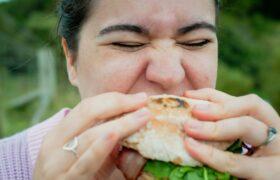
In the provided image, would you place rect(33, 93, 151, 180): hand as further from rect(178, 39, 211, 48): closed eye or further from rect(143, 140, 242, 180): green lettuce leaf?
rect(178, 39, 211, 48): closed eye

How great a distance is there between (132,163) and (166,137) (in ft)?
0.61

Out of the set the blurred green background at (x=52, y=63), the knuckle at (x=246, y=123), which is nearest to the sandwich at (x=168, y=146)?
the knuckle at (x=246, y=123)

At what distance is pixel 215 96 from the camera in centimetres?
222

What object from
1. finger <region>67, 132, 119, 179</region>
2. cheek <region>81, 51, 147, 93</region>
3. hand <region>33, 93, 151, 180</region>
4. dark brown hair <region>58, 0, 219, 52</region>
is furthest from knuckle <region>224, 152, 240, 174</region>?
dark brown hair <region>58, 0, 219, 52</region>

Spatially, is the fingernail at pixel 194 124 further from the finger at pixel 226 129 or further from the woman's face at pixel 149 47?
the woman's face at pixel 149 47

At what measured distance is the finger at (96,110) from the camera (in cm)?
207

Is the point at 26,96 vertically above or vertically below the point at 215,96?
below

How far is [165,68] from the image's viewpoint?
7.72 ft

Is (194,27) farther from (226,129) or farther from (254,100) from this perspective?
(226,129)

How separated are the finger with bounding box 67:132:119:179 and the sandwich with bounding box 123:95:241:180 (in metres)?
0.12

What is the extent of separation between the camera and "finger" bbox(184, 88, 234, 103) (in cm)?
219

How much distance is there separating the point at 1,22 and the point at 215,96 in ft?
53.2

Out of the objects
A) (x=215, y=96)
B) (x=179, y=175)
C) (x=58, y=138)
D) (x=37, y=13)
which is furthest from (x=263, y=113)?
(x=37, y=13)

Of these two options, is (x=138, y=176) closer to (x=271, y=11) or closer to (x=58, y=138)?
(x=58, y=138)
